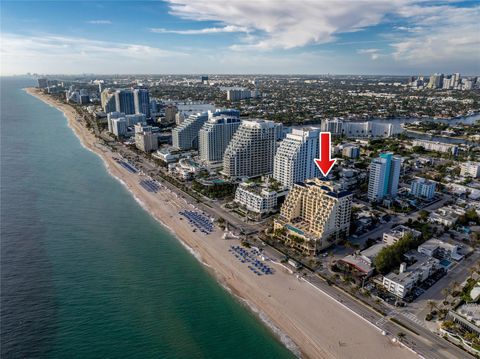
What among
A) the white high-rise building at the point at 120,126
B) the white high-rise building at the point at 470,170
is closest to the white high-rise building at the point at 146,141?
the white high-rise building at the point at 120,126

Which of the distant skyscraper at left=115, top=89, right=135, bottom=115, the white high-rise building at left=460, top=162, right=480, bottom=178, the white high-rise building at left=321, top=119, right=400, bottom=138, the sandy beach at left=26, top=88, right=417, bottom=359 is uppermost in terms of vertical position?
the distant skyscraper at left=115, top=89, right=135, bottom=115

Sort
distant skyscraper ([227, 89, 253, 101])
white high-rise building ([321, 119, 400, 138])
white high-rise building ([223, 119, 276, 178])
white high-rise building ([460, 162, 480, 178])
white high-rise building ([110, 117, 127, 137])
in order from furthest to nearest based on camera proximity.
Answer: distant skyscraper ([227, 89, 253, 101]) → white high-rise building ([321, 119, 400, 138]) → white high-rise building ([110, 117, 127, 137]) → white high-rise building ([460, 162, 480, 178]) → white high-rise building ([223, 119, 276, 178])

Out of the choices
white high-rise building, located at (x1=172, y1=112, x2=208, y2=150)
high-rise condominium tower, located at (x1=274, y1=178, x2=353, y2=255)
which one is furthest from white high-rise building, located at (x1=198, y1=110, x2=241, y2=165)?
high-rise condominium tower, located at (x1=274, y1=178, x2=353, y2=255)

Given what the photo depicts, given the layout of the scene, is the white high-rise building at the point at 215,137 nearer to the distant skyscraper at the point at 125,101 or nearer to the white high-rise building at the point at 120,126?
the white high-rise building at the point at 120,126

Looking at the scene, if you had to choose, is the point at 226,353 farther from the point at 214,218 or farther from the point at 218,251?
the point at 214,218

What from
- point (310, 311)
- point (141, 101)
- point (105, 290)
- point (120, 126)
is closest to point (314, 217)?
point (310, 311)

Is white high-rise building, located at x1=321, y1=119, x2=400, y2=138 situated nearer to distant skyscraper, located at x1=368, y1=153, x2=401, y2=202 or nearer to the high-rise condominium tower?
distant skyscraper, located at x1=368, y1=153, x2=401, y2=202
